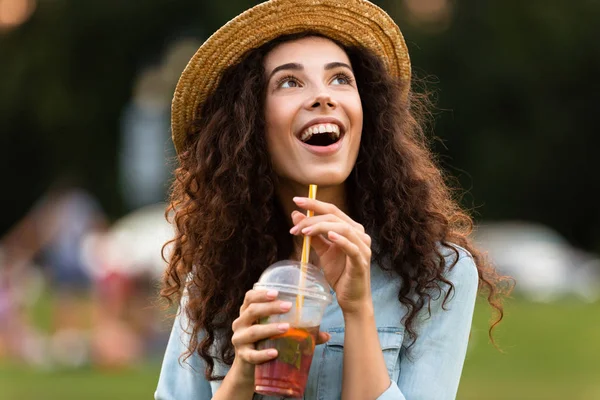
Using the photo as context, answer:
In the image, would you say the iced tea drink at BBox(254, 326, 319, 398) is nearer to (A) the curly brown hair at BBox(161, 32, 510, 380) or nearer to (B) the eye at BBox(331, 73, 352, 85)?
(A) the curly brown hair at BBox(161, 32, 510, 380)

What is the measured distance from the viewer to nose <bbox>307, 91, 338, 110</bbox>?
3.54 meters

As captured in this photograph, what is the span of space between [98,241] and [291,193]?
423 inches

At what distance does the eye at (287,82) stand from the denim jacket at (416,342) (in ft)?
1.97

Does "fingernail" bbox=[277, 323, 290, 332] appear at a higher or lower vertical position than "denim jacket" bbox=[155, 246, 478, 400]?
lower

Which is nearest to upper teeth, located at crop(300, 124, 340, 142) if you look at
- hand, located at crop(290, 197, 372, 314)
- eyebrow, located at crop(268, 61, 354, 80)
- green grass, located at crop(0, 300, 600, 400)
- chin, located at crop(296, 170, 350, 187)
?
chin, located at crop(296, 170, 350, 187)

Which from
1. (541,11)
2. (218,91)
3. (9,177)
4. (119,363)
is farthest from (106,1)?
(218,91)

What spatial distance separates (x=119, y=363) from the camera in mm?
11984

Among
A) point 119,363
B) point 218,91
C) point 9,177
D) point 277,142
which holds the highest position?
point 9,177

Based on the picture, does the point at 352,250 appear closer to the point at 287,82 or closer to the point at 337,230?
the point at 337,230

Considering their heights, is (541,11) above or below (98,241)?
above

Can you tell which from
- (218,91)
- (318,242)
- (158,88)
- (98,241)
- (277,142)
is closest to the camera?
(318,242)

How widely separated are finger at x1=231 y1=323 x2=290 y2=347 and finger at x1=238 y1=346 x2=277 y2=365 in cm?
2

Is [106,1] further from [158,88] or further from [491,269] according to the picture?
[491,269]

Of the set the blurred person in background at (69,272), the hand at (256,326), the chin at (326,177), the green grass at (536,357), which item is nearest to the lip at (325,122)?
the chin at (326,177)
